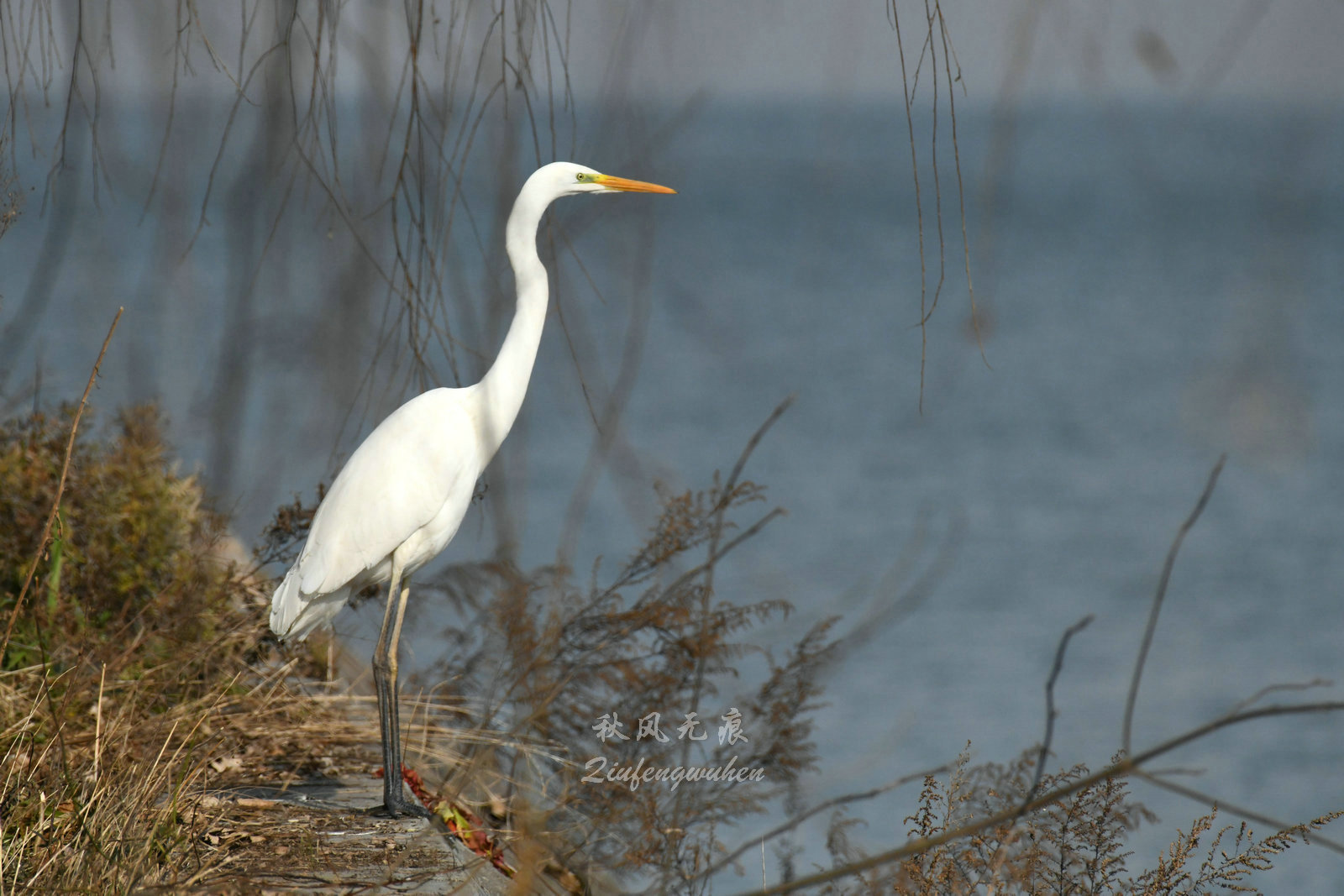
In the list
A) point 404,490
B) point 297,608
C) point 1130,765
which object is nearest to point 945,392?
point 1130,765

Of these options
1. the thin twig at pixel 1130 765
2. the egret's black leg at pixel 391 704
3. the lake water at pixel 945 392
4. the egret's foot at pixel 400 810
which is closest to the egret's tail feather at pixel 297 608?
the egret's black leg at pixel 391 704

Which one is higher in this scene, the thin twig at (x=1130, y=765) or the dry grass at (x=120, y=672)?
the thin twig at (x=1130, y=765)

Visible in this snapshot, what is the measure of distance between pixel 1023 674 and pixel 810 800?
630 centimetres

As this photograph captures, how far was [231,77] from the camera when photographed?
1482 mm

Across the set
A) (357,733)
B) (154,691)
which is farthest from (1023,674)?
(154,691)

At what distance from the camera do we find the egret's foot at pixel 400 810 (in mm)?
2506

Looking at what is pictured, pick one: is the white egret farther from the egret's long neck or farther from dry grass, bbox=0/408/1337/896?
dry grass, bbox=0/408/1337/896

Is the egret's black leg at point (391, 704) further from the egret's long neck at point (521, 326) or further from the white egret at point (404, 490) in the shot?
the egret's long neck at point (521, 326)

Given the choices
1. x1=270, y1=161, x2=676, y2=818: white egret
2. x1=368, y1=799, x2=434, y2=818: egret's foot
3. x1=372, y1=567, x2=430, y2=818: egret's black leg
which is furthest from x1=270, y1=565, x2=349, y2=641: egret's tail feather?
x1=368, y1=799, x2=434, y2=818: egret's foot

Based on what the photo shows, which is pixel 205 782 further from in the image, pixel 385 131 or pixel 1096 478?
pixel 1096 478

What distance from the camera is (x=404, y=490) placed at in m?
2.80

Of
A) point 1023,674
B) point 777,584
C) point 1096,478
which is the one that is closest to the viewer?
point 777,584

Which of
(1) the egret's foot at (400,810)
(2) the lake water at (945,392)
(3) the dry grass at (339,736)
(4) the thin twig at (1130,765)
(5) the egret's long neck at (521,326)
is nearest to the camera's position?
(4) the thin twig at (1130,765)

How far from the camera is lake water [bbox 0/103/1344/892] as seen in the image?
0.99 meters
